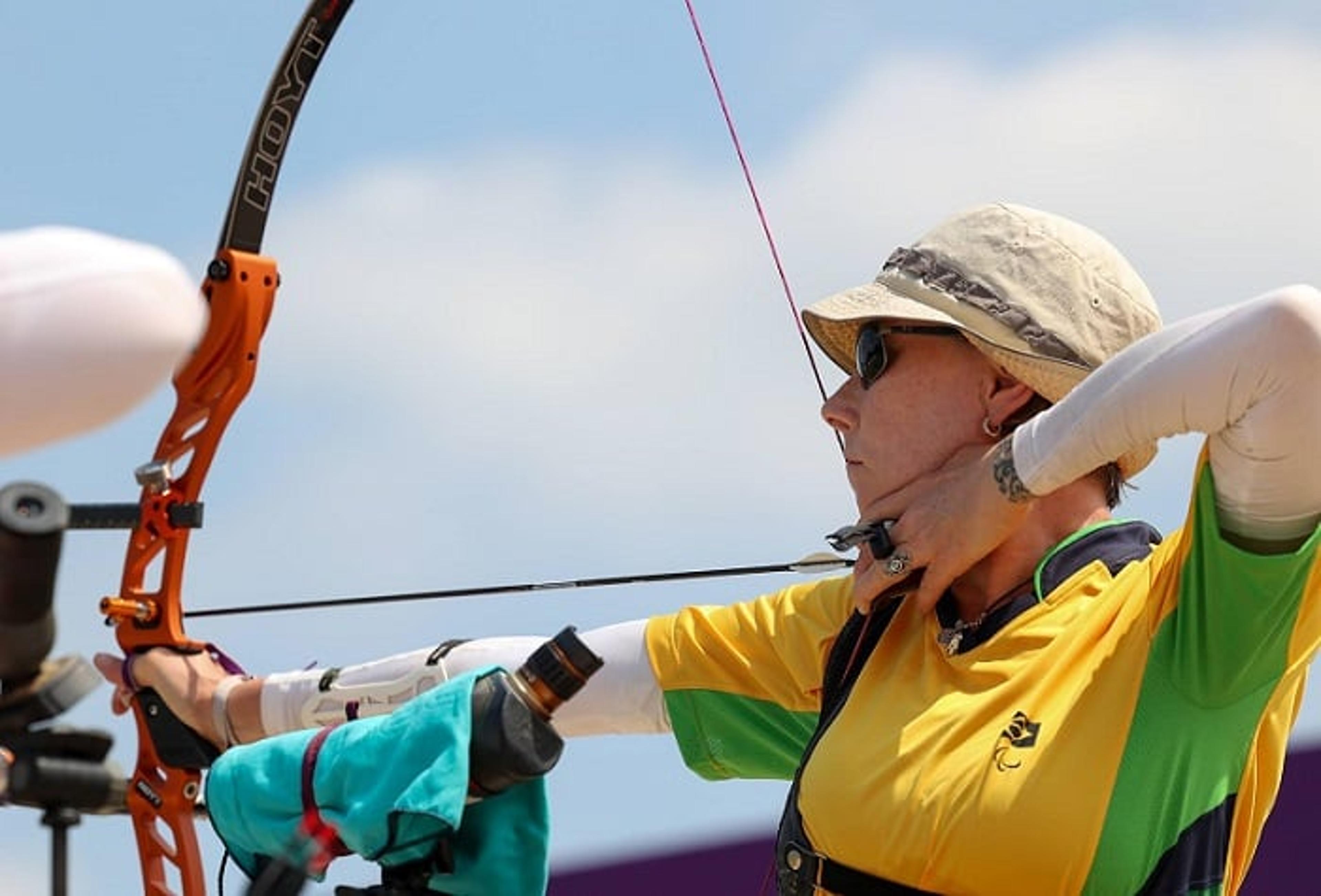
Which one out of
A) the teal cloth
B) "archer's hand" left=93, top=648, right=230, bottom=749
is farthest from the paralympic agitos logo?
"archer's hand" left=93, top=648, right=230, bottom=749

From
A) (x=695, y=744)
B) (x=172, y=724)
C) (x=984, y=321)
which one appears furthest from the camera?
(x=172, y=724)

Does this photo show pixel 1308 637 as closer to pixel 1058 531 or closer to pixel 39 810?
pixel 1058 531

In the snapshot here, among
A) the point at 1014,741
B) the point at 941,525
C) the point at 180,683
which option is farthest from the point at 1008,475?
the point at 180,683

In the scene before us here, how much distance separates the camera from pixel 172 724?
139 inches

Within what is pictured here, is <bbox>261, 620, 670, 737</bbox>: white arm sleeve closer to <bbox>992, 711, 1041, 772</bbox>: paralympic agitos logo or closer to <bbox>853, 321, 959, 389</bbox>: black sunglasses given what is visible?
<bbox>853, 321, 959, 389</bbox>: black sunglasses

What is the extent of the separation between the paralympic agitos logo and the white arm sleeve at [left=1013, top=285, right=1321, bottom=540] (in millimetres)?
264

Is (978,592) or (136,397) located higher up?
(136,397)

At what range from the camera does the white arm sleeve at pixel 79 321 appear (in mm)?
1582

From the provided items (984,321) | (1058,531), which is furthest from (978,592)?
(984,321)

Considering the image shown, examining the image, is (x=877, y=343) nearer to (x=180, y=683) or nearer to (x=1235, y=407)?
(x=1235, y=407)

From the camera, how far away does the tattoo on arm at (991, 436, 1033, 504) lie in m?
2.72

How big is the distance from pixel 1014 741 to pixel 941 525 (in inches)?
11.5

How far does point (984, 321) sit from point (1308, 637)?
52 centimetres

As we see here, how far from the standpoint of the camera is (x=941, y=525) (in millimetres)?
2842
